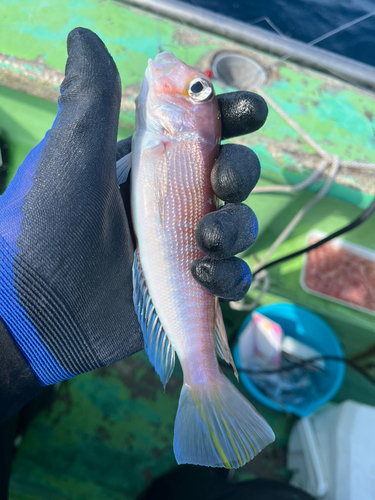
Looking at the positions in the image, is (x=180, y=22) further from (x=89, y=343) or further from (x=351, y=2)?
(x=351, y=2)

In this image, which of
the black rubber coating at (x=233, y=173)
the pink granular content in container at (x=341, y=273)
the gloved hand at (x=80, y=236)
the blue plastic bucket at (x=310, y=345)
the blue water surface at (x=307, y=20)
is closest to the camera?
the gloved hand at (x=80, y=236)

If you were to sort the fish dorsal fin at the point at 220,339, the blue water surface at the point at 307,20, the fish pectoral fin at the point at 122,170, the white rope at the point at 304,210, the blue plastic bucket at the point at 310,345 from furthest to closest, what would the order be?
the blue water surface at the point at 307,20, the blue plastic bucket at the point at 310,345, the white rope at the point at 304,210, the fish pectoral fin at the point at 122,170, the fish dorsal fin at the point at 220,339

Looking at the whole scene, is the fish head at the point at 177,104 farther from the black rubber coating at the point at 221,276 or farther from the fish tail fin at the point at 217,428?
the fish tail fin at the point at 217,428

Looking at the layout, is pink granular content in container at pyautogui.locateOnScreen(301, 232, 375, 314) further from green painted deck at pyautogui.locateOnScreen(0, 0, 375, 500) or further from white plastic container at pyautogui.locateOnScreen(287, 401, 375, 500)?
white plastic container at pyautogui.locateOnScreen(287, 401, 375, 500)

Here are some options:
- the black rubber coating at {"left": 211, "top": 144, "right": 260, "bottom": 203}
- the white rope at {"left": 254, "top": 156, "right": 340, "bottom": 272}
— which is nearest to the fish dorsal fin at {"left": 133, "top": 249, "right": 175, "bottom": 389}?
the black rubber coating at {"left": 211, "top": 144, "right": 260, "bottom": 203}

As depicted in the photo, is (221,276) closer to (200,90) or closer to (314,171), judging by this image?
(200,90)

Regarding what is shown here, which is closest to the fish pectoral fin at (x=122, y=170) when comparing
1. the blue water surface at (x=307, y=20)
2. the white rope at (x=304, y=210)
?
the white rope at (x=304, y=210)

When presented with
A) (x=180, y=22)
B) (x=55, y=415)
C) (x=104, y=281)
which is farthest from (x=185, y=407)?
(x=180, y=22)
